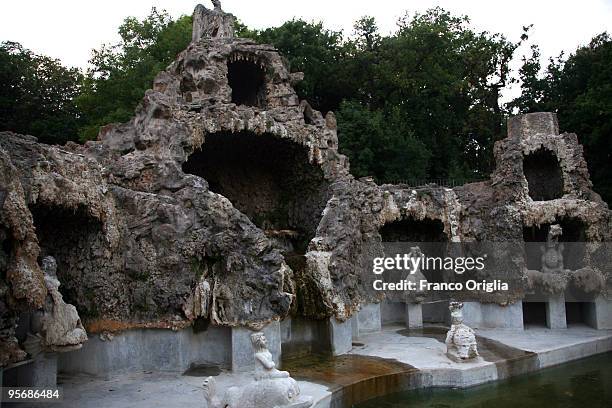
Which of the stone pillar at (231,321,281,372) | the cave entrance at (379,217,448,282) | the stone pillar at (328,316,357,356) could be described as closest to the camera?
the stone pillar at (231,321,281,372)

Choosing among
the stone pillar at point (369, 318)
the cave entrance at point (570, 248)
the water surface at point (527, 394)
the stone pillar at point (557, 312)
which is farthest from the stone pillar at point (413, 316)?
the water surface at point (527, 394)

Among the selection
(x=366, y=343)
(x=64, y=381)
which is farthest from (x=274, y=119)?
(x=64, y=381)

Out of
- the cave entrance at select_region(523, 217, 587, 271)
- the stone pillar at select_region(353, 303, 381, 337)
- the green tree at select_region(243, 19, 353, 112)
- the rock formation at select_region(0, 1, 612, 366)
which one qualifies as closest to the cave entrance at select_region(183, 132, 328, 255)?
the rock formation at select_region(0, 1, 612, 366)

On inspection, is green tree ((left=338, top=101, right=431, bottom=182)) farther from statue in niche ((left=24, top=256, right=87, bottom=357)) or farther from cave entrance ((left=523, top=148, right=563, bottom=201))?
statue in niche ((left=24, top=256, right=87, bottom=357))

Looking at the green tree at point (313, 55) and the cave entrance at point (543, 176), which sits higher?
the green tree at point (313, 55)

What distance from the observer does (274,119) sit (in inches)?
659

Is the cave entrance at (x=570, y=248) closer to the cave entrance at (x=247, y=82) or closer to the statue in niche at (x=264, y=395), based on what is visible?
the cave entrance at (x=247, y=82)

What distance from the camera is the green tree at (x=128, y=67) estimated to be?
2759cm

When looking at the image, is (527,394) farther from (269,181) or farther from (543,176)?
(269,181)

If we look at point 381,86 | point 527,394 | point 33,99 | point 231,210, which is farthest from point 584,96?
point 33,99

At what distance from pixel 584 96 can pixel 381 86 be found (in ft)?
34.5

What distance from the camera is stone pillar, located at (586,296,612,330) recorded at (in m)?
16.3

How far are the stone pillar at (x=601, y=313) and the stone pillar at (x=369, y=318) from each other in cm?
651

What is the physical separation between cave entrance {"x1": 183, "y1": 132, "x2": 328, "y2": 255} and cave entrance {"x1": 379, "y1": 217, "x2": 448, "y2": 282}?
8.12 ft
